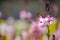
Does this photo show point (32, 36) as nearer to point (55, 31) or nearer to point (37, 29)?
point (37, 29)

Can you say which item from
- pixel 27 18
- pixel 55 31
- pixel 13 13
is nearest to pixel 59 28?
pixel 55 31

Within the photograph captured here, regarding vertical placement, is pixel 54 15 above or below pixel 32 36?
above

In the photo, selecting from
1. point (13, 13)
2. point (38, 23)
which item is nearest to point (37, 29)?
point (38, 23)

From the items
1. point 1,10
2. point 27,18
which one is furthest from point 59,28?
point 1,10

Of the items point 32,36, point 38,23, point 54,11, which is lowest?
point 32,36

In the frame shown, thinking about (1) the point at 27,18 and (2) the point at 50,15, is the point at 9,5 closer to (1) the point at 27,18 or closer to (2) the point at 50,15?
(1) the point at 27,18

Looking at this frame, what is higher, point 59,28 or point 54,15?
point 54,15

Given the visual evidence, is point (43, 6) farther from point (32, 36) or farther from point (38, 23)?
point (32, 36)
